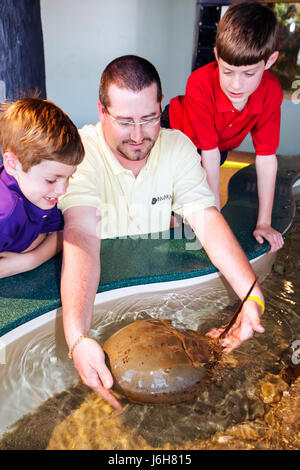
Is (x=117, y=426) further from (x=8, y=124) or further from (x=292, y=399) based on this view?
(x=8, y=124)

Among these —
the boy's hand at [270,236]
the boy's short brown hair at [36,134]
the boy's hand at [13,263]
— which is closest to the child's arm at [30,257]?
the boy's hand at [13,263]

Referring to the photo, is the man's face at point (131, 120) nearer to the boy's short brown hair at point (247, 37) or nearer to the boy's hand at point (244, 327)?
the boy's short brown hair at point (247, 37)

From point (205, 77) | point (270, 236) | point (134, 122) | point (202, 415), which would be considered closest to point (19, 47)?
point (205, 77)

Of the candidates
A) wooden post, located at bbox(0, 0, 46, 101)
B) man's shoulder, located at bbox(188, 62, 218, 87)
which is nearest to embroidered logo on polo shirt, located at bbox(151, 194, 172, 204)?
man's shoulder, located at bbox(188, 62, 218, 87)

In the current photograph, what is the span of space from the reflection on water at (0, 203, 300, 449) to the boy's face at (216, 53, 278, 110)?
125 cm

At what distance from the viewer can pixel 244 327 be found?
1717mm

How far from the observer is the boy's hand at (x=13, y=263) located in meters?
1.86

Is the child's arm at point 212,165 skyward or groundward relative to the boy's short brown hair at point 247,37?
groundward

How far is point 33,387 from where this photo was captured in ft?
5.55

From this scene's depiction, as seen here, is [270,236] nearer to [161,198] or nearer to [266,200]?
[266,200]

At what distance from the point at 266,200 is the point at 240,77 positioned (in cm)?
79

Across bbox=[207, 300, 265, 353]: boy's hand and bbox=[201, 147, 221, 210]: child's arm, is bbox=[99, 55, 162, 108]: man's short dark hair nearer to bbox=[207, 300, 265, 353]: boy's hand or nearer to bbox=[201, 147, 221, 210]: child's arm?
bbox=[201, 147, 221, 210]: child's arm

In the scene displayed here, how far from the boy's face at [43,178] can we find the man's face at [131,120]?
0.34 metres
